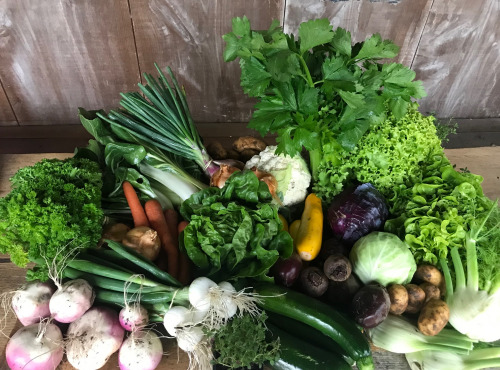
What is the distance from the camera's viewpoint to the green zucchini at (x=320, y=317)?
1.18 metres

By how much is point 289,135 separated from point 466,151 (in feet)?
4.09

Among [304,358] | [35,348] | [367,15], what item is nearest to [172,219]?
[35,348]

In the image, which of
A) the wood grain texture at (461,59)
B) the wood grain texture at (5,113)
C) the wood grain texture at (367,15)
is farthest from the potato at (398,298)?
the wood grain texture at (5,113)

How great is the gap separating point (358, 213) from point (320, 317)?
0.43 meters

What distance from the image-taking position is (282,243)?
52.7 inches

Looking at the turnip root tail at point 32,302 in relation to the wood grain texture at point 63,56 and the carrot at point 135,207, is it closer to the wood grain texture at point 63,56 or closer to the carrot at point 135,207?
the carrot at point 135,207

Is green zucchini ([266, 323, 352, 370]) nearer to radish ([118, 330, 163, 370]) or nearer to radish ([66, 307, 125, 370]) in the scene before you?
radish ([118, 330, 163, 370])

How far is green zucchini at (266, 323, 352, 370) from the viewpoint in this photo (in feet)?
3.69

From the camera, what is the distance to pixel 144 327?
1.22 m

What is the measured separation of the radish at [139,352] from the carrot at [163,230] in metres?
0.28

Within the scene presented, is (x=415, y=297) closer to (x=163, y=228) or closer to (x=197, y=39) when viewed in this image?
(x=163, y=228)

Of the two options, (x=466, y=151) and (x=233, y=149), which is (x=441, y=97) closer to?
(x=466, y=151)

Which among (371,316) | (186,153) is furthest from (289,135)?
(371,316)

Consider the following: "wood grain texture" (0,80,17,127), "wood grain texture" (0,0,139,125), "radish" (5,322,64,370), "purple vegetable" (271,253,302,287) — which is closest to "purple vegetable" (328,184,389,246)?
"purple vegetable" (271,253,302,287)
